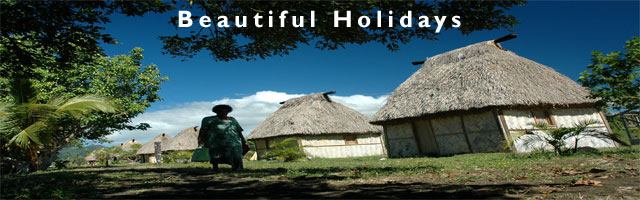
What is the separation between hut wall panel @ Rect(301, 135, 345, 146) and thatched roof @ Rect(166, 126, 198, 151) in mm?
22247

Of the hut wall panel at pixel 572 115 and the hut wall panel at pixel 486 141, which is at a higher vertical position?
the hut wall panel at pixel 572 115

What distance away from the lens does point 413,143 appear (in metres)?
15.9

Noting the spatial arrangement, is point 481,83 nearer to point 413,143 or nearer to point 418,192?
point 413,143

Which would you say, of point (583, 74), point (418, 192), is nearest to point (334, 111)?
point (583, 74)

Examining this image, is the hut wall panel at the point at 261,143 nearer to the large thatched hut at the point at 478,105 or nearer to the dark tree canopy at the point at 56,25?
the large thatched hut at the point at 478,105

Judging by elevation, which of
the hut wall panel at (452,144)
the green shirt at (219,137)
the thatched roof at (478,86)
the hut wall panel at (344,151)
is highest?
the thatched roof at (478,86)

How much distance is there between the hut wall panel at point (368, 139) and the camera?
24766 mm

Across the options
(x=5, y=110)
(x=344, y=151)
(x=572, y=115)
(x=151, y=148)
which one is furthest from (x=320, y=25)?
(x=151, y=148)

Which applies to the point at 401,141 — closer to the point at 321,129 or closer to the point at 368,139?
the point at 321,129

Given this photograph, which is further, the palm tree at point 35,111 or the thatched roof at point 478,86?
the thatched roof at point 478,86

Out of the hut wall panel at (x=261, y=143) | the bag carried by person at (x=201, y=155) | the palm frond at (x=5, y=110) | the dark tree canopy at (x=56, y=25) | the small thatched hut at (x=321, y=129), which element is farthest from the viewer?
the hut wall panel at (x=261, y=143)

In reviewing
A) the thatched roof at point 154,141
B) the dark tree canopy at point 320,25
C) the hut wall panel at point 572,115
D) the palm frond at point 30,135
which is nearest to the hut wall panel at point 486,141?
the hut wall panel at point 572,115

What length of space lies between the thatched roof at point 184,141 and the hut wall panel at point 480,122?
33394mm

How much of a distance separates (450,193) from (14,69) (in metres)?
8.15
